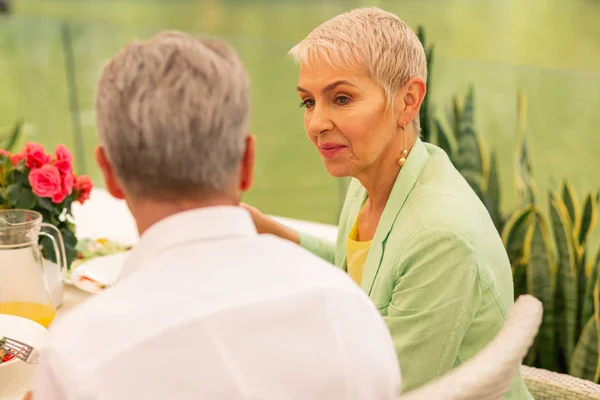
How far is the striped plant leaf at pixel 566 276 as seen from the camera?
2553mm

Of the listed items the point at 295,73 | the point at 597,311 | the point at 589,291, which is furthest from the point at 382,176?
the point at 295,73

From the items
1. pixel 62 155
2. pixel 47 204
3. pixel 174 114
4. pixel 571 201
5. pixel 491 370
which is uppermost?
pixel 174 114

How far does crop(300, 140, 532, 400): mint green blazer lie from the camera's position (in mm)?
1328

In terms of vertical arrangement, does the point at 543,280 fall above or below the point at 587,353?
above

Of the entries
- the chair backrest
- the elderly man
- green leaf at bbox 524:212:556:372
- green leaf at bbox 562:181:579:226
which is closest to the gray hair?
the elderly man

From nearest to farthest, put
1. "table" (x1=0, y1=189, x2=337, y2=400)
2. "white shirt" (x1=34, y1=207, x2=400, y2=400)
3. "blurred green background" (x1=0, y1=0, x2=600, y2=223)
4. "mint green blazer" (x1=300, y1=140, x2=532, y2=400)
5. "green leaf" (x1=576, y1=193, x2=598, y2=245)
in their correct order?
"white shirt" (x1=34, y1=207, x2=400, y2=400)
"mint green blazer" (x1=300, y1=140, x2=532, y2=400)
"table" (x1=0, y1=189, x2=337, y2=400)
"green leaf" (x1=576, y1=193, x2=598, y2=245)
"blurred green background" (x1=0, y1=0, x2=600, y2=223)

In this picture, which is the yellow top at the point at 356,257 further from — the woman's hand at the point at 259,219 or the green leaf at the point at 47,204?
the green leaf at the point at 47,204

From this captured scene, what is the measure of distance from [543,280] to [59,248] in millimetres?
1620

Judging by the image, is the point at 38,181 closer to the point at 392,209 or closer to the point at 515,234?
the point at 392,209

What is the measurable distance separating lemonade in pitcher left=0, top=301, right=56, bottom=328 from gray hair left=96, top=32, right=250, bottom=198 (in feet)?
2.53

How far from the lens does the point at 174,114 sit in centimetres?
83

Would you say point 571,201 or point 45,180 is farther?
point 571,201

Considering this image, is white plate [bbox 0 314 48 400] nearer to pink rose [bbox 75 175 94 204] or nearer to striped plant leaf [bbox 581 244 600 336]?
pink rose [bbox 75 175 94 204]

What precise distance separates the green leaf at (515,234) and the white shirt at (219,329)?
1821 millimetres
